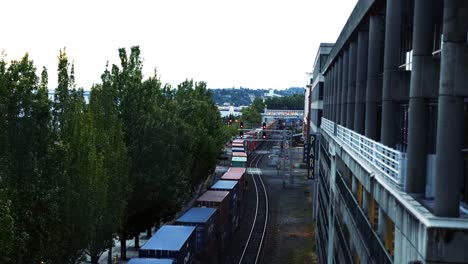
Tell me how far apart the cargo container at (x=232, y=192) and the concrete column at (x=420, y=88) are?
3187cm

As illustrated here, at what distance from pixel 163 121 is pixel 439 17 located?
25953 millimetres

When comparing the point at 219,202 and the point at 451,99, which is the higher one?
the point at 451,99

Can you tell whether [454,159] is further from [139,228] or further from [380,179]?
[139,228]

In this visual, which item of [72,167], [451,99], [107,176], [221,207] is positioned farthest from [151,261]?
[451,99]

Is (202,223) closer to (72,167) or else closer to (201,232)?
(201,232)

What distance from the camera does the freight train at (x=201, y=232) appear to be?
981 inches

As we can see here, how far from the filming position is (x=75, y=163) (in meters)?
23.0

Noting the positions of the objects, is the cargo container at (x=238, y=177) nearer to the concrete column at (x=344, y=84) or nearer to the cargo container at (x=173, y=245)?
the cargo container at (x=173, y=245)

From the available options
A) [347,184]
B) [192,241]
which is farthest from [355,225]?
[192,241]

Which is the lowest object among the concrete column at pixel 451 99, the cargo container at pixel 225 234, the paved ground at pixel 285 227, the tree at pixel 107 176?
the paved ground at pixel 285 227

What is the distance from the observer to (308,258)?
129 ft

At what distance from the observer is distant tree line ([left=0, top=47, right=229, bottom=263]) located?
1941 cm

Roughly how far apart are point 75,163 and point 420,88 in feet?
54.1

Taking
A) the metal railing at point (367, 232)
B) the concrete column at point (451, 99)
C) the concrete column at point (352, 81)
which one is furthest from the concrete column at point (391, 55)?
the concrete column at point (352, 81)
